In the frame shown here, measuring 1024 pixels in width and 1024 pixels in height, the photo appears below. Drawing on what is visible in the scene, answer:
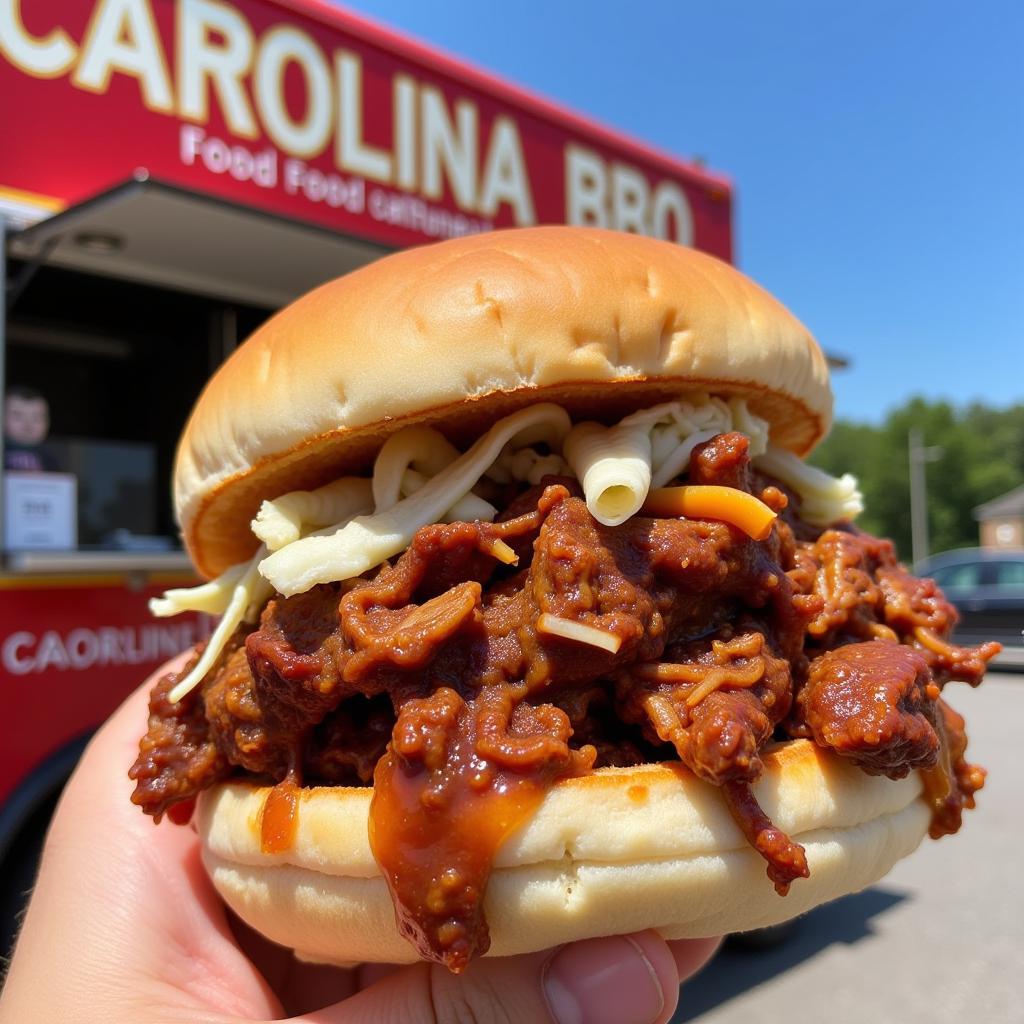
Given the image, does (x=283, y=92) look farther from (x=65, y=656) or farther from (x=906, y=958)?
(x=906, y=958)

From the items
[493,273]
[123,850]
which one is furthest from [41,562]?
[493,273]

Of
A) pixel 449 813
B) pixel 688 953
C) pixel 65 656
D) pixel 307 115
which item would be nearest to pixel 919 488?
pixel 307 115

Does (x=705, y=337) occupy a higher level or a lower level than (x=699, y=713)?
higher

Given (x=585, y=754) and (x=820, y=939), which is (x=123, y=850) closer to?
(x=585, y=754)

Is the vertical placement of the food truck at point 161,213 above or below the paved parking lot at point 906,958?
above

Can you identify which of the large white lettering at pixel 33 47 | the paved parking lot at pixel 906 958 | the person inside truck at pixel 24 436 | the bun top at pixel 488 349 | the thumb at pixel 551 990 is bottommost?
the paved parking lot at pixel 906 958

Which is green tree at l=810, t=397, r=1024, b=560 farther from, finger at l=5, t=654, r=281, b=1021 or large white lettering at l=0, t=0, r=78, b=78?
finger at l=5, t=654, r=281, b=1021

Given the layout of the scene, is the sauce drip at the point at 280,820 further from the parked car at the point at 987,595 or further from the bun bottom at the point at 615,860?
the parked car at the point at 987,595

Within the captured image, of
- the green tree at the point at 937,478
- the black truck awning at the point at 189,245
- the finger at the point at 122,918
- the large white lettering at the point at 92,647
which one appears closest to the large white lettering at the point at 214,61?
the black truck awning at the point at 189,245
